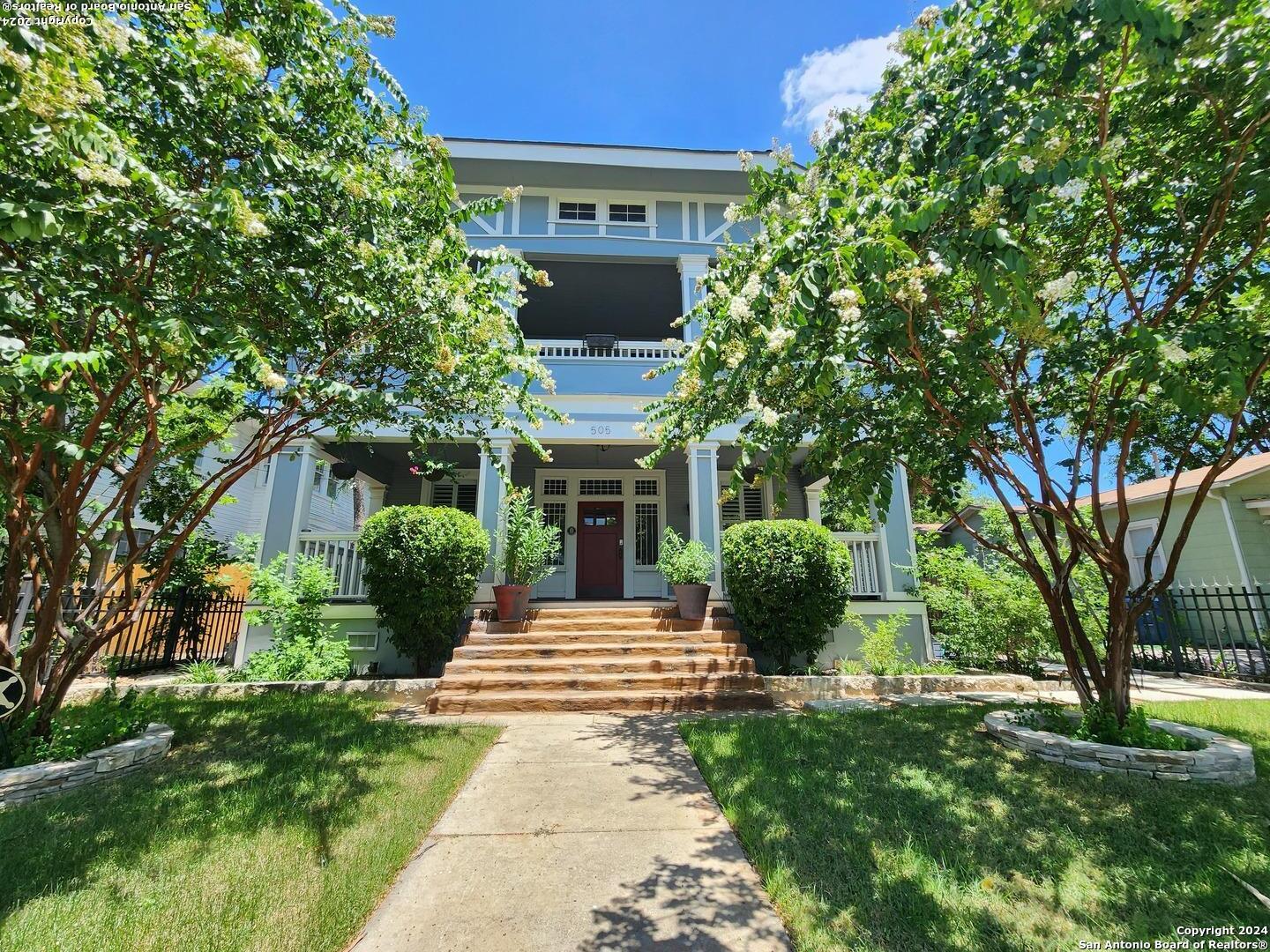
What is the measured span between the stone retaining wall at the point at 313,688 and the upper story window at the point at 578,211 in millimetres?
8935

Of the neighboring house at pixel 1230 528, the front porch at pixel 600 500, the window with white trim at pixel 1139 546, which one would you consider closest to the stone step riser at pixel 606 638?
the front porch at pixel 600 500

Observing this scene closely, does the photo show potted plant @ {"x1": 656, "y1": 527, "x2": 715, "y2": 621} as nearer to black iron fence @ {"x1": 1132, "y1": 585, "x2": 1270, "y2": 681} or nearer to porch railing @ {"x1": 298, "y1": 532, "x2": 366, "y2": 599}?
porch railing @ {"x1": 298, "y1": 532, "x2": 366, "y2": 599}

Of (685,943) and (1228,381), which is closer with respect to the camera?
(685,943)

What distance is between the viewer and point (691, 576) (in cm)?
766

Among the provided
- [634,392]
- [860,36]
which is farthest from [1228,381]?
[634,392]

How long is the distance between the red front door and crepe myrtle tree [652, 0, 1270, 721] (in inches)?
246

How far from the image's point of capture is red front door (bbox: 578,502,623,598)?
10977 millimetres

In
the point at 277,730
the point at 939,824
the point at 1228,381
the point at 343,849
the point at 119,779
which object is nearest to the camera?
the point at 1228,381

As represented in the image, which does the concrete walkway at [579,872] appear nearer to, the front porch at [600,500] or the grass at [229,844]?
the grass at [229,844]

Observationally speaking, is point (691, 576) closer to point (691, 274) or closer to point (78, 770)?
point (691, 274)

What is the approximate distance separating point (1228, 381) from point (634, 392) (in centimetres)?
734

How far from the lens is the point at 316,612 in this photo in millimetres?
7461

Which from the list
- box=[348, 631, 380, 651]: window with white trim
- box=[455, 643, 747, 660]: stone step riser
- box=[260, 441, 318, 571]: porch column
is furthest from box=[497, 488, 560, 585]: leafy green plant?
box=[260, 441, 318, 571]: porch column

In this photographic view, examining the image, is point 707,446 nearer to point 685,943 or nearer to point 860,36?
point 860,36
